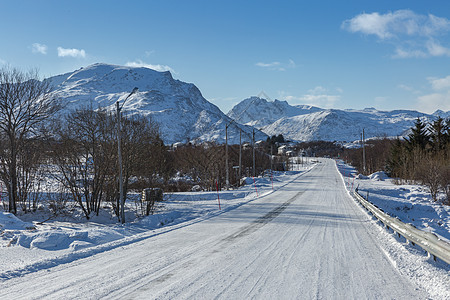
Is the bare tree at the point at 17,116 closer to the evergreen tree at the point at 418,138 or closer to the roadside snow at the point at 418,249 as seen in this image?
the roadside snow at the point at 418,249

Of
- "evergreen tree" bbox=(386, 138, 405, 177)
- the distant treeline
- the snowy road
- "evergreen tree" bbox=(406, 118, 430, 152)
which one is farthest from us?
"evergreen tree" bbox=(386, 138, 405, 177)

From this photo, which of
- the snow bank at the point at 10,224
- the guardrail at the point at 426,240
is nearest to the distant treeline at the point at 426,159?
the guardrail at the point at 426,240

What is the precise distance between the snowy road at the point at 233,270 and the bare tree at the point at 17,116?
46.3 feet

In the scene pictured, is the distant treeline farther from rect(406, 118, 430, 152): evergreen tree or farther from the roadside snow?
the roadside snow

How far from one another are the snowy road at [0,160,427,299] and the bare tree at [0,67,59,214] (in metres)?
14.1

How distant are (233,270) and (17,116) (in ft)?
66.2

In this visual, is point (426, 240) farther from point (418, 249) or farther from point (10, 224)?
point (10, 224)

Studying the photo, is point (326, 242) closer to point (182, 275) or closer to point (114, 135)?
point (182, 275)

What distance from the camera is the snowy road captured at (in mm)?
5965

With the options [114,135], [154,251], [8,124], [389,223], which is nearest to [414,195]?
[389,223]

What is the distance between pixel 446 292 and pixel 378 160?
6965 cm

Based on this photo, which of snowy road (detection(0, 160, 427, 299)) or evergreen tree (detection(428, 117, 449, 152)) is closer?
snowy road (detection(0, 160, 427, 299))

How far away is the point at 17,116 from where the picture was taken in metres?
21.5

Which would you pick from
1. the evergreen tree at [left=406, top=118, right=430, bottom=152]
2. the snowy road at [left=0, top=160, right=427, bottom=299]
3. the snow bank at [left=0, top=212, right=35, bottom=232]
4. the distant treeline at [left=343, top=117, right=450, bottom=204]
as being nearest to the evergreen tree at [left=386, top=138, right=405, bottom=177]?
the distant treeline at [left=343, top=117, right=450, bottom=204]
